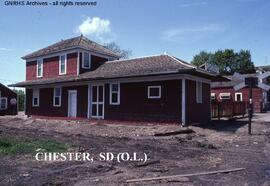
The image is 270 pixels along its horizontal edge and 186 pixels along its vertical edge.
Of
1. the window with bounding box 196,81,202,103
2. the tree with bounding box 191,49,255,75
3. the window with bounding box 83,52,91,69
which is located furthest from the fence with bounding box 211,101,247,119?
the tree with bounding box 191,49,255,75

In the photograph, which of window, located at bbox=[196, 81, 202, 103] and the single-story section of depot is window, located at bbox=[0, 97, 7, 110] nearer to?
the single-story section of depot

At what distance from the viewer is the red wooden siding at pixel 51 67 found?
2788 centimetres

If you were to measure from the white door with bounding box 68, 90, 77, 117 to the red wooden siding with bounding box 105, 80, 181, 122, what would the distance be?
346 centimetres

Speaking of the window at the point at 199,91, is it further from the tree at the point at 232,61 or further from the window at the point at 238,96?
the tree at the point at 232,61

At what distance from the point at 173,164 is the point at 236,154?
303cm

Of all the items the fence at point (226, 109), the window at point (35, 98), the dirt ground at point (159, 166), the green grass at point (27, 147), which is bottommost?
the dirt ground at point (159, 166)

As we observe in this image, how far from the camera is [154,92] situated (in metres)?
21.6

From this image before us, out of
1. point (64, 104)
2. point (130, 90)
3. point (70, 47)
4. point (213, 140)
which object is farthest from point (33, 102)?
point (213, 140)

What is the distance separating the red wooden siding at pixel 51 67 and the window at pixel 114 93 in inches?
198

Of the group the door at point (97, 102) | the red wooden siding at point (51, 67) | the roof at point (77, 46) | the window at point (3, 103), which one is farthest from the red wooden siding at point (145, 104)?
the window at point (3, 103)

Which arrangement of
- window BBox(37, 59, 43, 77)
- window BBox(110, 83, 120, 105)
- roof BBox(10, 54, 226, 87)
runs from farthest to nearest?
window BBox(37, 59, 43, 77) → window BBox(110, 83, 120, 105) → roof BBox(10, 54, 226, 87)

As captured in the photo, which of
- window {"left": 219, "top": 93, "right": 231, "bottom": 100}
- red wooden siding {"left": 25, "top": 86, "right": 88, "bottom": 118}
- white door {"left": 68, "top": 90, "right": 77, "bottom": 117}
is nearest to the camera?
red wooden siding {"left": 25, "top": 86, "right": 88, "bottom": 118}

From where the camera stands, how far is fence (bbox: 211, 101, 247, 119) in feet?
87.7

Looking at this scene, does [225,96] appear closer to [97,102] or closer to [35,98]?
[97,102]
